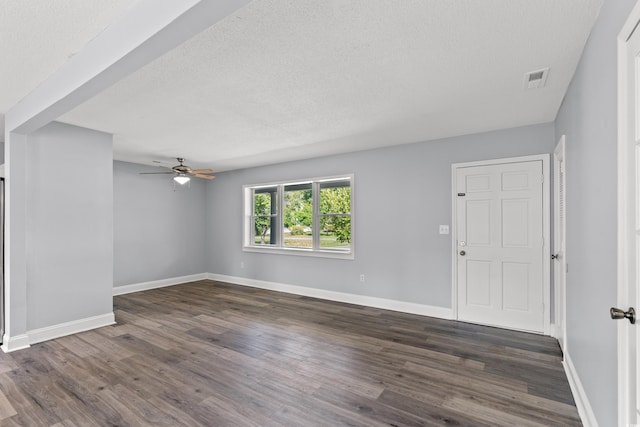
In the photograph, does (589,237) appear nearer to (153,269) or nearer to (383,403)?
(383,403)

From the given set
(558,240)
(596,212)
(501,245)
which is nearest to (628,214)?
(596,212)

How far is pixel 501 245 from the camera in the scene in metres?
4.02

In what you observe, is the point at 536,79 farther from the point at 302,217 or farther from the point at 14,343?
the point at 14,343

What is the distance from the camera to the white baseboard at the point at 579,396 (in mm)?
1975

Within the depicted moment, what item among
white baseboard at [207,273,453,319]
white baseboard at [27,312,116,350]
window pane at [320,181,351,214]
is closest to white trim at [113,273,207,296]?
white baseboard at [207,273,453,319]

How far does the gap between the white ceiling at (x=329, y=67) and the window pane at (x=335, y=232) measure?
179cm

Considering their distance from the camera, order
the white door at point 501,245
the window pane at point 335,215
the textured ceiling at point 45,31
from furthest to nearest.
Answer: the window pane at point 335,215
the white door at point 501,245
the textured ceiling at point 45,31

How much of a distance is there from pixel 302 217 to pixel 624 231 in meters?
5.03

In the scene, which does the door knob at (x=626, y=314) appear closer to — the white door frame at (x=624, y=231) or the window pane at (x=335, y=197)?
the white door frame at (x=624, y=231)

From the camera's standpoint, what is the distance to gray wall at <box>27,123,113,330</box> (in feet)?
11.8

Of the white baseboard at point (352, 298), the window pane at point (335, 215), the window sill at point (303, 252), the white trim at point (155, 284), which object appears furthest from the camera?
the white trim at point (155, 284)

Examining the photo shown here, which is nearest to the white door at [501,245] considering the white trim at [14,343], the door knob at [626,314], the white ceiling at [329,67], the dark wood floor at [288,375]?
the dark wood floor at [288,375]

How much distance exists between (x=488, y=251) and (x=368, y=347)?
208 cm

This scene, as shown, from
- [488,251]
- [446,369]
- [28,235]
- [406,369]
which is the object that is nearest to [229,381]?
→ [406,369]
